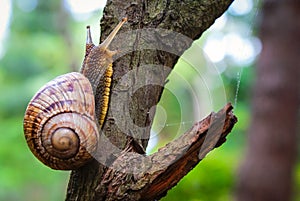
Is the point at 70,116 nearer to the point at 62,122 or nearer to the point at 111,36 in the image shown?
the point at 62,122

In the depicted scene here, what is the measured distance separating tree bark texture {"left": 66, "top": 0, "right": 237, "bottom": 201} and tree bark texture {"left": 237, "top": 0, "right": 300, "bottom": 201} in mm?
1925

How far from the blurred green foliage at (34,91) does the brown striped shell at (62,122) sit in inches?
8.0

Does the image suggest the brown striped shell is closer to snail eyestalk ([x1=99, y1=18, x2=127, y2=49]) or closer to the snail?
the snail

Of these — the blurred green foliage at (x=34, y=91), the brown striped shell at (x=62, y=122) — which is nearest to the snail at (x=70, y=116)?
the brown striped shell at (x=62, y=122)

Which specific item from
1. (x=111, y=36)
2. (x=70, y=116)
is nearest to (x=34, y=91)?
(x=70, y=116)

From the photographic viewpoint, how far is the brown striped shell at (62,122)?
1277mm

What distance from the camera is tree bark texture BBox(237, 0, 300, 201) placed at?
10.2ft

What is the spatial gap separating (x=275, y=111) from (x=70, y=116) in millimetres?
2155

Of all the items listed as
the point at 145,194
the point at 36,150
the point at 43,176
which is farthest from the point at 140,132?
A: the point at 43,176

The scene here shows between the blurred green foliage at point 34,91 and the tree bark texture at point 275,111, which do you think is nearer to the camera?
the blurred green foliage at point 34,91

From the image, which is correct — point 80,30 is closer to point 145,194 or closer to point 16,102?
point 16,102

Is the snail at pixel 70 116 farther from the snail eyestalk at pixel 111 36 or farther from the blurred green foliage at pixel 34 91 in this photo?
the blurred green foliage at pixel 34 91

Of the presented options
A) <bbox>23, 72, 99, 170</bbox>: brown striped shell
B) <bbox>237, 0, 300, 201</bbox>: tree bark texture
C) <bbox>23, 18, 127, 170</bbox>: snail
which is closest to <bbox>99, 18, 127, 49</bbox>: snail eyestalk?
<bbox>23, 18, 127, 170</bbox>: snail

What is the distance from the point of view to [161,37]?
1.22 m
